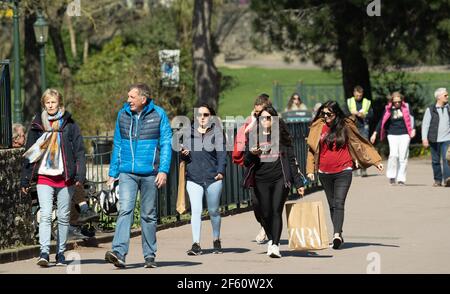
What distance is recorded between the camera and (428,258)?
513 inches

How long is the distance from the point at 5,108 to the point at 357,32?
58.8 feet

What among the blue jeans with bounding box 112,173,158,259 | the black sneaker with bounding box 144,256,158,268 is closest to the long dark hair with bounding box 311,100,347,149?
the blue jeans with bounding box 112,173,158,259

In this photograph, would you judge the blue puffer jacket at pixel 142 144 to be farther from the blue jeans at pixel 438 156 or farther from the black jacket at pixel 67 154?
the blue jeans at pixel 438 156

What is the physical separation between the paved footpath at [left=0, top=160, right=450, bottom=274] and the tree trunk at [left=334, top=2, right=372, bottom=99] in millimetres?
11043

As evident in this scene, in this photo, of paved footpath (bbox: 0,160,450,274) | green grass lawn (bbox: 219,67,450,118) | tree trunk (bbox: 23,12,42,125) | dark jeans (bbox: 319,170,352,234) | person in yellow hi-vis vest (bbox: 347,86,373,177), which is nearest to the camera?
paved footpath (bbox: 0,160,450,274)

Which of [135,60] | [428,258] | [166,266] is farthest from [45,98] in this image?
[135,60]

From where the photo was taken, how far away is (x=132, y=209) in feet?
→ 40.4

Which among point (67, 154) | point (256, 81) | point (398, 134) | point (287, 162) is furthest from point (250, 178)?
point (256, 81)

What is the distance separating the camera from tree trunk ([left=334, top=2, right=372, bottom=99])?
30.9 metres

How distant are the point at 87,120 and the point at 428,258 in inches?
750

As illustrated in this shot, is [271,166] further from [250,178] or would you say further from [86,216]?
[86,216]

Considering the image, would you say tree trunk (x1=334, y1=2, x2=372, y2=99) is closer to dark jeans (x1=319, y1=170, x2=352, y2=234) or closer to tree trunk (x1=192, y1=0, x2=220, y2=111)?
tree trunk (x1=192, y1=0, x2=220, y2=111)

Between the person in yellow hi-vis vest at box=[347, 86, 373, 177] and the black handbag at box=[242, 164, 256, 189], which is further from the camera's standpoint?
the person in yellow hi-vis vest at box=[347, 86, 373, 177]

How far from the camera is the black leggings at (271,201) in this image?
44.4 ft
